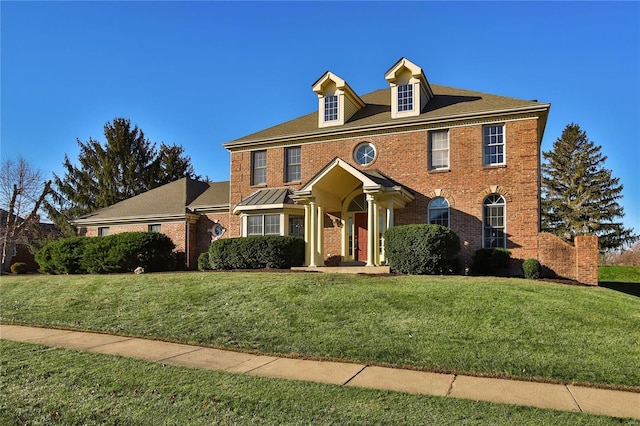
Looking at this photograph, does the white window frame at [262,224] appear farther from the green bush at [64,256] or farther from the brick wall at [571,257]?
the brick wall at [571,257]

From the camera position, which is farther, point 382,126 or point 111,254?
point 111,254

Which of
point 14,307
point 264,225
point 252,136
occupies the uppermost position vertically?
point 252,136

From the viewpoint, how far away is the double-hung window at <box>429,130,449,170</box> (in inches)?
762

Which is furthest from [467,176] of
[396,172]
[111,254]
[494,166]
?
[111,254]

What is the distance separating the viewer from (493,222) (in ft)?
59.7

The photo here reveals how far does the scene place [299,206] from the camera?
2041 cm

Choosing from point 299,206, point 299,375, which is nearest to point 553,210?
point 299,206

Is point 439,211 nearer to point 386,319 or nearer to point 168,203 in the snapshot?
Result: point 386,319

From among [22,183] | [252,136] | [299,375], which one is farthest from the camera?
[22,183]

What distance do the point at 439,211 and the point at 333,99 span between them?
715 centimetres

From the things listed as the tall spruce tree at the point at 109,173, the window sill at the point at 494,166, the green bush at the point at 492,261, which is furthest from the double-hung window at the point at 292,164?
the tall spruce tree at the point at 109,173

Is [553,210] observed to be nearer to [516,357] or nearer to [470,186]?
[470,186]

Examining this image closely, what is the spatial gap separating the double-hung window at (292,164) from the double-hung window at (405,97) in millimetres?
5046

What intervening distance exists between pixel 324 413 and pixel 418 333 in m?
4.05
